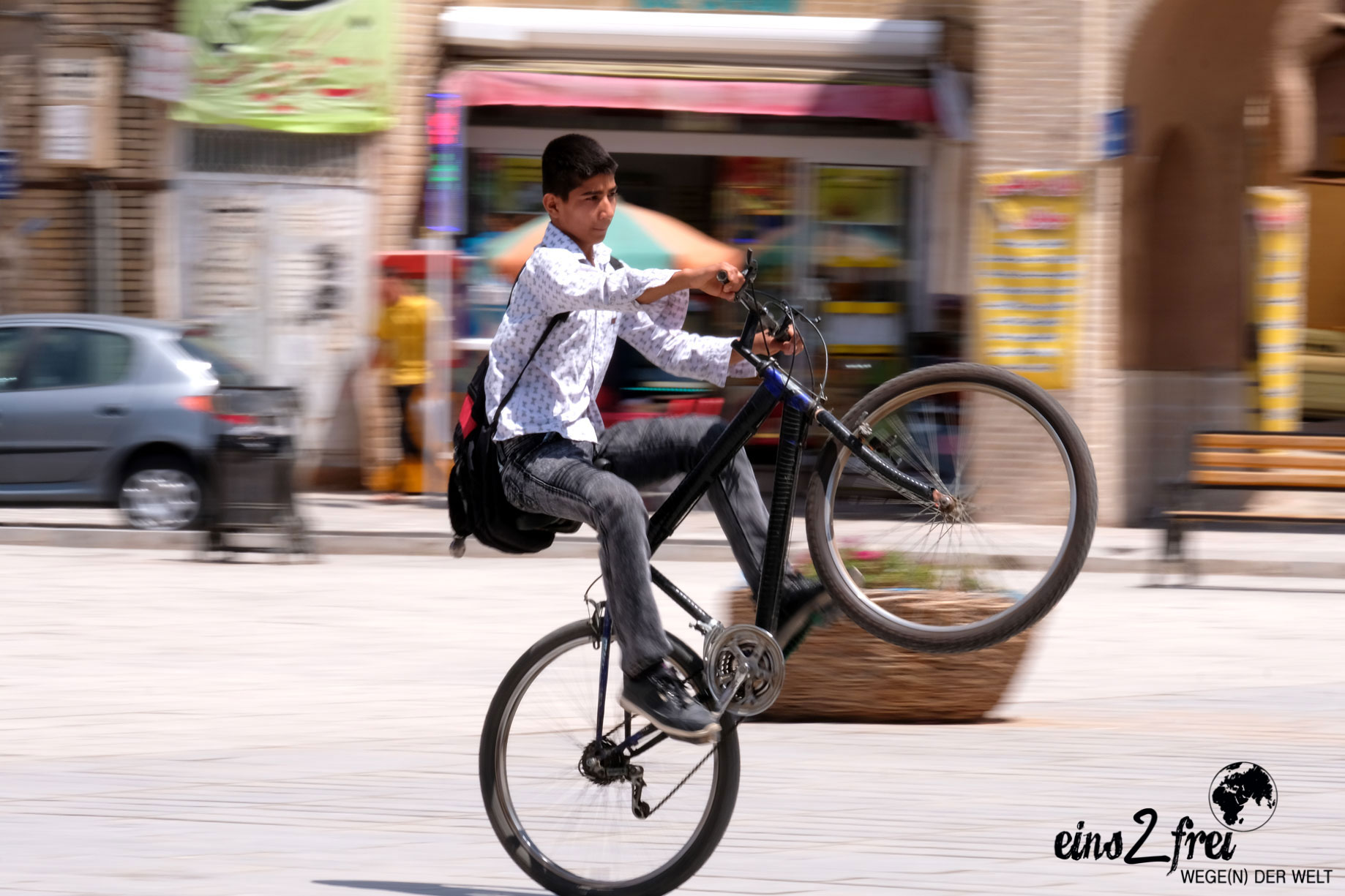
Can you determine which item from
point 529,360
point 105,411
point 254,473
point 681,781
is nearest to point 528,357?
point 529,360

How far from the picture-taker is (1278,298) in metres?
16.0

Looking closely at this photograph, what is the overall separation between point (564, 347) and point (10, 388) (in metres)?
10.3

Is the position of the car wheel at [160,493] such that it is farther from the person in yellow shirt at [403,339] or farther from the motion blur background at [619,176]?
the motion blur background at [619,176]

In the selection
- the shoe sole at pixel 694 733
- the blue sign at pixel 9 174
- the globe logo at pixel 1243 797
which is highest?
the blue sign at pixel 9 174

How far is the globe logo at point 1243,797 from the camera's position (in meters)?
5.55

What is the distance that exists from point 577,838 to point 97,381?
999cm

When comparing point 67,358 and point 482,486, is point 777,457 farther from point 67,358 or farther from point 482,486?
point 67,358

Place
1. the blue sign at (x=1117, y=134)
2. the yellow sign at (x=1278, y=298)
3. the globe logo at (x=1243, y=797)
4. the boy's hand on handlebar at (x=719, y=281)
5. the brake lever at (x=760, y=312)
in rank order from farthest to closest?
1. the yellow sign at (x=1278, y=298)
2. the blue sign at (x=1117, y=134)
3. the globe logo at (x=1243, y=797)
4. the brake lever at (x=760, y=312)
5. the boy's hand on handlebar at (x=719, y=281)

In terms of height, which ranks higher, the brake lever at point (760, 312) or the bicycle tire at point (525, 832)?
the brake lever at point (760, 312)

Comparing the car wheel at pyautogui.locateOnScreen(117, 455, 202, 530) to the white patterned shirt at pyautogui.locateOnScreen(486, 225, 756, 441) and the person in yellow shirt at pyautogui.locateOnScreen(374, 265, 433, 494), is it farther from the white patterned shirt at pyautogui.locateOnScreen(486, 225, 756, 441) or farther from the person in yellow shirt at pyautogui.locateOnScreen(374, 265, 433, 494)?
the white patterned shirt at pyautogui.locateOnScreen(486, 225, 756, 441)

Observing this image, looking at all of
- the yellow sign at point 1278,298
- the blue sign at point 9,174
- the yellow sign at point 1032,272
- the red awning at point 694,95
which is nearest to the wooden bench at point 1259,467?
the yellow sign at point 1032,272

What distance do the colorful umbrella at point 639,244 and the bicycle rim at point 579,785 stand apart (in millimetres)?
9253

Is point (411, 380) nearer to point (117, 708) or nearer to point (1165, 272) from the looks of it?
point (1165, 272)

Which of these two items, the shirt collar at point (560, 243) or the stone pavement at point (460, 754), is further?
the stone pavement at point (460, 754)
